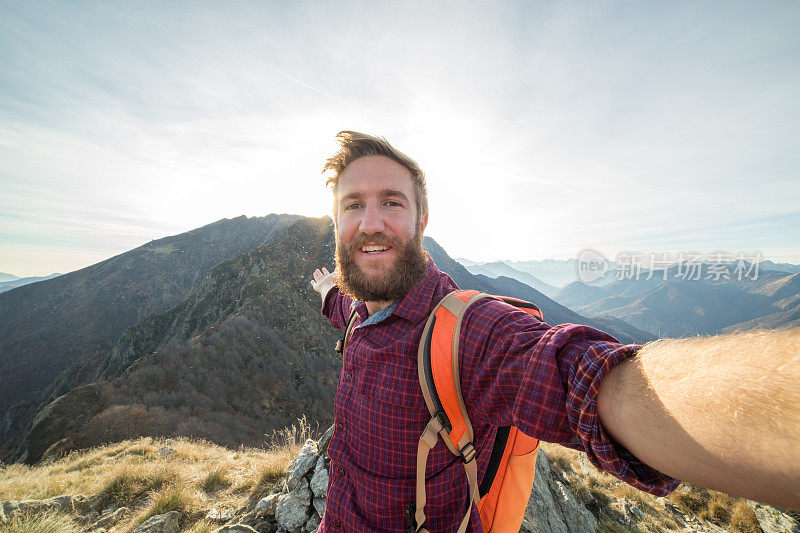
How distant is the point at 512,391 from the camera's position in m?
1.32

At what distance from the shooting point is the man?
0.84 m

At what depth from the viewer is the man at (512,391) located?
84 centimetres

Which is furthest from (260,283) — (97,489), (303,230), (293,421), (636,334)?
(636,334)

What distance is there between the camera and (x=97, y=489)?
16.0 ft

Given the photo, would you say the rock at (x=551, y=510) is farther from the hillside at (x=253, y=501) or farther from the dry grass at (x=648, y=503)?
the dry grass at (x=648, y=503)

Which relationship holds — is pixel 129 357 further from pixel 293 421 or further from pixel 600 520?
pixel 600 520

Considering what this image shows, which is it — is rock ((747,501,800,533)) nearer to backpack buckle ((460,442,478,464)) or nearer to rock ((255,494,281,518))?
backpack buckle ((460,442,478,464))

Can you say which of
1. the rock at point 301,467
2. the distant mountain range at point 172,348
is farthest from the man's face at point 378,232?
the distant mountain range at point 172,348

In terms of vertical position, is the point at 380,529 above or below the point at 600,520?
above

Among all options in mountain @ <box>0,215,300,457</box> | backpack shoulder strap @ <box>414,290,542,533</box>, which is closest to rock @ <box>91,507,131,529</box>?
backpack shoulder strap @ <box>414,290,542,533</box>

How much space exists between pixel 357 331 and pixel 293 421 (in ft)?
109

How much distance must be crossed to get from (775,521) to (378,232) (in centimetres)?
1063

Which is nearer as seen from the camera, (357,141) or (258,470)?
(357,141)

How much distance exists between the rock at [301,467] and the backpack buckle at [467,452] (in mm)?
3624
